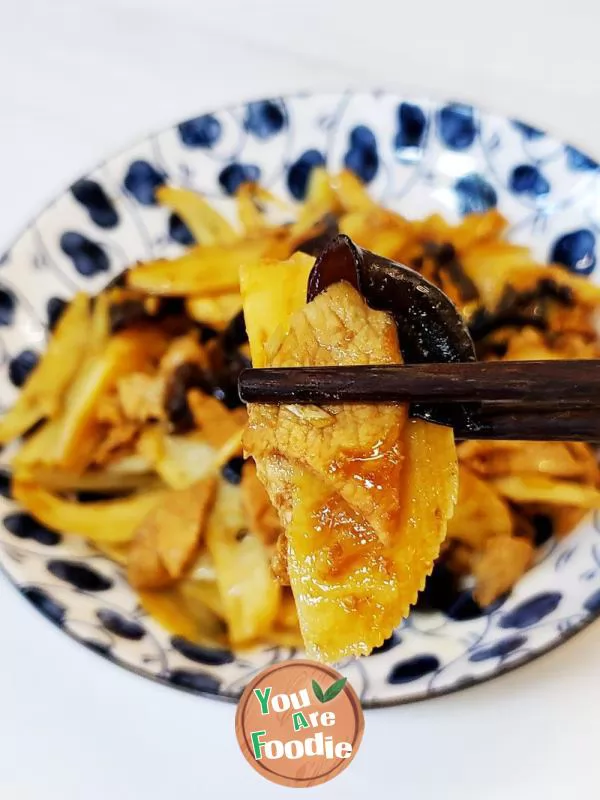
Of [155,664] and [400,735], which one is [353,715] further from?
[155,664]

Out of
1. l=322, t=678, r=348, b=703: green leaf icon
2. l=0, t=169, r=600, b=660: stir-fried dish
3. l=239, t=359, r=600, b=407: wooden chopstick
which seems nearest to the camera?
l=239, t=359, r=600, b=407: wooden chopstick

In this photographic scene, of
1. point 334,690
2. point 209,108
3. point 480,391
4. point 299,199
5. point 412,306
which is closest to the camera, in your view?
point 480,391

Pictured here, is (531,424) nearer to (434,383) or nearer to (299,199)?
(434,383)

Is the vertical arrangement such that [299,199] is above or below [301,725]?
above

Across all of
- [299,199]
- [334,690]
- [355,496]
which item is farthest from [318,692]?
[299,199]

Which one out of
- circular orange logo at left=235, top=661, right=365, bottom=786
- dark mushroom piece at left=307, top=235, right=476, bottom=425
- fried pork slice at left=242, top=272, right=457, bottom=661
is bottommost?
circular orange logo at left=235, top=661, right=365, bottom=786

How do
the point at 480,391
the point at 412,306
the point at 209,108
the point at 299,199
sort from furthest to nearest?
the point at 209,108 → the point at 299,199 → the point at 412,306 → the point at 480,391

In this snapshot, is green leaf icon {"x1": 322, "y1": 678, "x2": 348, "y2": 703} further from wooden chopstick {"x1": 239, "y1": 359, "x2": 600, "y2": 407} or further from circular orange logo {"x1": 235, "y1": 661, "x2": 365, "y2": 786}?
wooden chopstick {"x1": 239, "y1": 359, "x2": 600, "y2": 407}

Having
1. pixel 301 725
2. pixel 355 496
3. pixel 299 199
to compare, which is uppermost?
pixel 299 199

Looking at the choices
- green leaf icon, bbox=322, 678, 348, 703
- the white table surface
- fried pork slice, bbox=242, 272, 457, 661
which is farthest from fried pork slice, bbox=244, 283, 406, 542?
the white table surface
